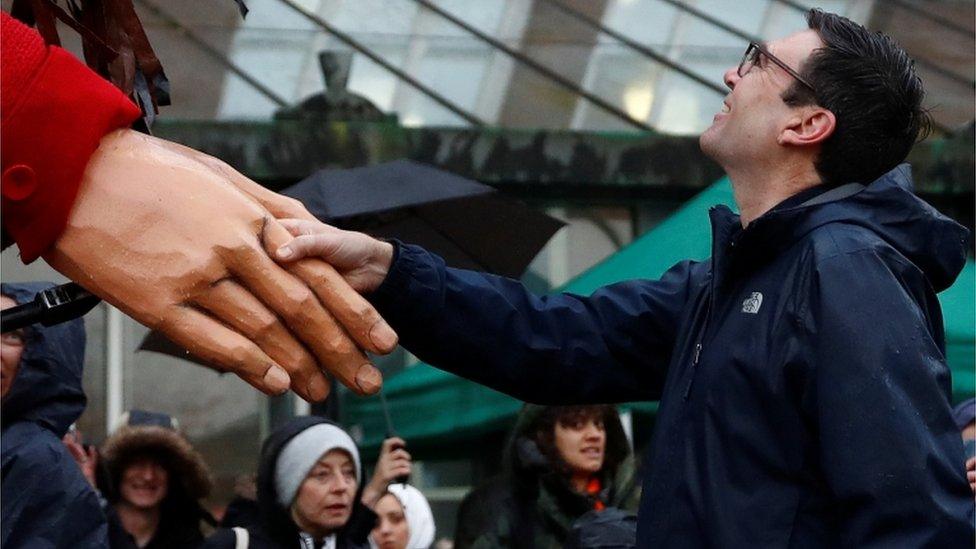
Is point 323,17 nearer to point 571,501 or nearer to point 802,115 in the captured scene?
point 571,501

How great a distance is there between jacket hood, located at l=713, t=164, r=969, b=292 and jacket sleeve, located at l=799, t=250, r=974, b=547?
0.13m

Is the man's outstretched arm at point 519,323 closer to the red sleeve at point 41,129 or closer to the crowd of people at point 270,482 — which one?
the red sleeve at point 41,129

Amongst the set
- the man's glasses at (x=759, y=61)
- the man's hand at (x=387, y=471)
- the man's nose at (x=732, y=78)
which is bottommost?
the man's hand at (x=387, y=471)

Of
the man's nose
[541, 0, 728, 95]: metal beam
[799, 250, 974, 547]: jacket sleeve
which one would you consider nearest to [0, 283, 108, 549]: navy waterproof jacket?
the man's nose

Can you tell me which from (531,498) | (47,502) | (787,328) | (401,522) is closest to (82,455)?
(47,502)

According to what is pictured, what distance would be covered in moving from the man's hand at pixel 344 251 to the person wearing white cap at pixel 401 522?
369 centimetres

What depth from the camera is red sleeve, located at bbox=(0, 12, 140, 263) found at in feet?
9.46

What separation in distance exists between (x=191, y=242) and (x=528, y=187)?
8.50 meters

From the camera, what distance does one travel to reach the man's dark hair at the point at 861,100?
3.30 metres

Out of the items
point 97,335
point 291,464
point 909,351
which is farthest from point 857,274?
point 97,335

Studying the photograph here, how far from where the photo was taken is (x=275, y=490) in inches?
230

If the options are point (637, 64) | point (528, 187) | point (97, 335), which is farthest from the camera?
point (637, 64)

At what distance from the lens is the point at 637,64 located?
40.8 feet

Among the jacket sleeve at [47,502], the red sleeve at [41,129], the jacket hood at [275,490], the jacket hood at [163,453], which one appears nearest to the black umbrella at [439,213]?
the jacket hood at [163,453]
